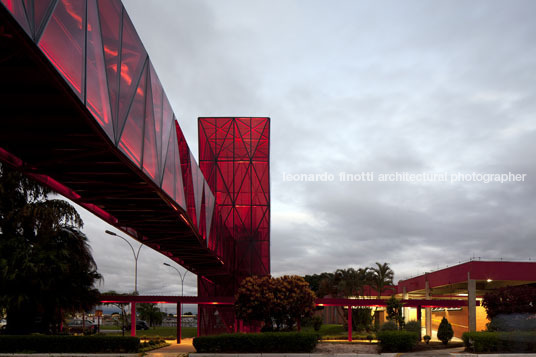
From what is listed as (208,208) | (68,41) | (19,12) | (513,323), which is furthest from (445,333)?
(19,12)

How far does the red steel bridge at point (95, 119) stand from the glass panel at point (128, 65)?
0.03 metres

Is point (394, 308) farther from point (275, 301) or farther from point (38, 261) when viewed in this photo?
point (38, 261)

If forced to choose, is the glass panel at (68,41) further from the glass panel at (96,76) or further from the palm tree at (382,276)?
the palm tree at (382,276)

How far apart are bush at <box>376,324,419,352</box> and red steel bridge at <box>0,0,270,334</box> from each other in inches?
489

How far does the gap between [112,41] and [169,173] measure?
300 inches

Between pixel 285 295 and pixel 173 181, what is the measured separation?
17124mm

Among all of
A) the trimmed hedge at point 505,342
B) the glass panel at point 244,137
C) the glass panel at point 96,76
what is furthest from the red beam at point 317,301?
the glass panel at point 96,76

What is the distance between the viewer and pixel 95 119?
1132 cm

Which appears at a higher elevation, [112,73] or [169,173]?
[112,73]

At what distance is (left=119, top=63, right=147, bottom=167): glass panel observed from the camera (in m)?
14.4

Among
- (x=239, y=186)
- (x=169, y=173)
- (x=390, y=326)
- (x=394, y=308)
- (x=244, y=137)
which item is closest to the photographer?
(x=169, y=173)

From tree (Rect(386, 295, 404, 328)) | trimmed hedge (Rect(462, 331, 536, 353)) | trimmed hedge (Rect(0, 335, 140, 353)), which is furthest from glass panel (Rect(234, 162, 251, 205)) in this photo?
trimmed hedge (Rect(462, 331, 536, 353))

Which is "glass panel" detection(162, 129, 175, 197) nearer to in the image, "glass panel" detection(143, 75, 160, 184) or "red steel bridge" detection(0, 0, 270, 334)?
"red steel bridge" detection(0, 0, 270, 334)

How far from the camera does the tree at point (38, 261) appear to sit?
31.0m
